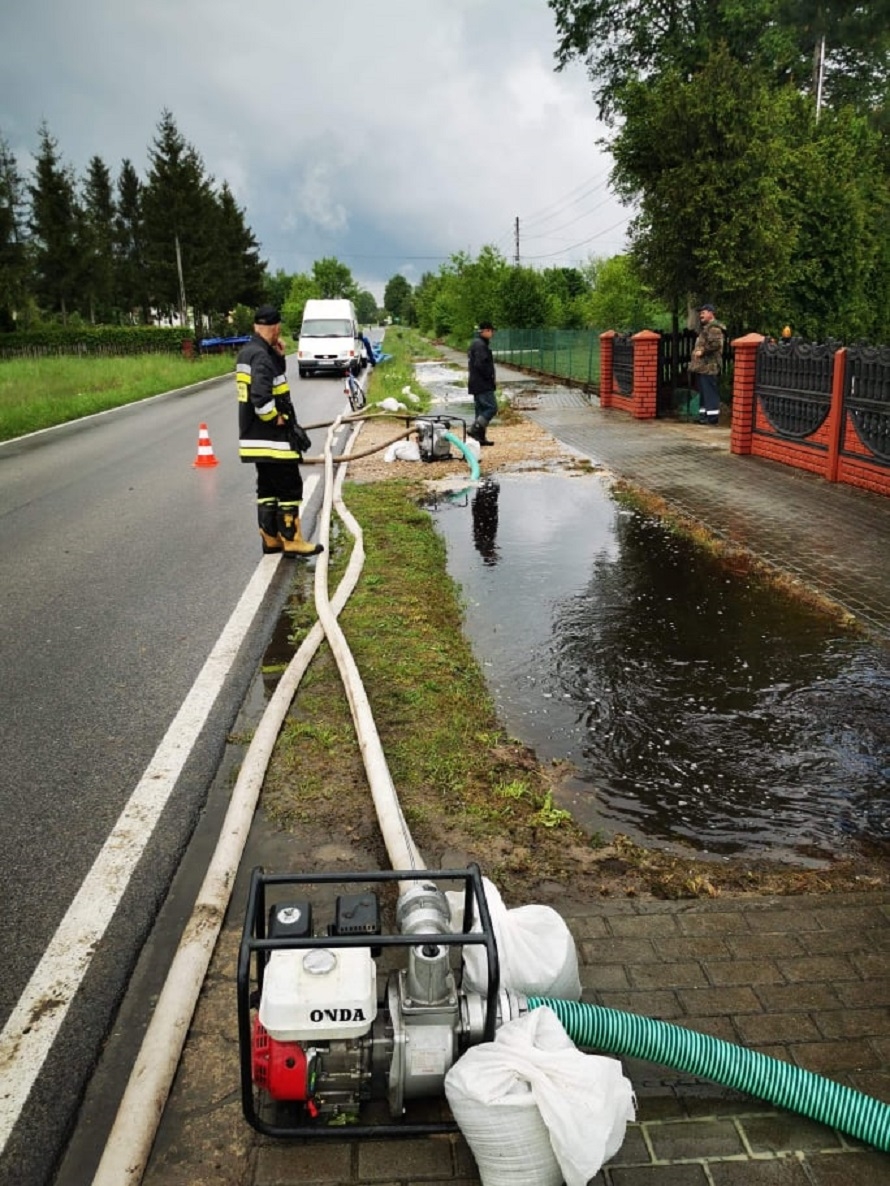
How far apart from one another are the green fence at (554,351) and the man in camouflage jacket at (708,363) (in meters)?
8.41

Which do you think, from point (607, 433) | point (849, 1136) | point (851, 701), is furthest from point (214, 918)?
point (607, 433)

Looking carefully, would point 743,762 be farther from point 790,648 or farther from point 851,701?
point 790,648

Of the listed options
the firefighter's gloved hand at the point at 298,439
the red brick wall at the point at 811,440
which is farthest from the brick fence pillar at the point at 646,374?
the firefighter's gloved hand at the point at 298,439

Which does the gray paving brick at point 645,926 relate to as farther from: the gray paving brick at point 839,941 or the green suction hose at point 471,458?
the green suction hose at point 471,458

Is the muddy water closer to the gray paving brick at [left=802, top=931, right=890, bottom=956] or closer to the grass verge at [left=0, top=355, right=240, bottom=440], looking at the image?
the gray paving brick at [left=802, top=931, right=890, bottom=956]

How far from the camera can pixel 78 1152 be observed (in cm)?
247

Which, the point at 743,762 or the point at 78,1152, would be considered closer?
the point at 78,1152

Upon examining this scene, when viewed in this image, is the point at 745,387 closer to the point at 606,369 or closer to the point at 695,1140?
the point at 606,369

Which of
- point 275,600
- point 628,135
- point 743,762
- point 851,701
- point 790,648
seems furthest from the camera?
point 628,135

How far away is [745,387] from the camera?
1371 cm

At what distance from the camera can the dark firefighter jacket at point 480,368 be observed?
15406 millimetres

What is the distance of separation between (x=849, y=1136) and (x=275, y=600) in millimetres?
5671

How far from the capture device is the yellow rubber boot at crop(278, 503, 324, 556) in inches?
341

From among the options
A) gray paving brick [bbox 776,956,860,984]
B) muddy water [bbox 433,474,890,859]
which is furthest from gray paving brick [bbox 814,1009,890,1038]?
muddy water [bbox 433,474,890,859]
